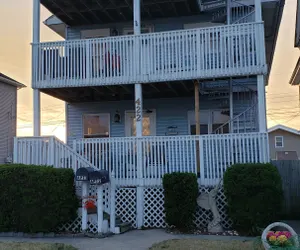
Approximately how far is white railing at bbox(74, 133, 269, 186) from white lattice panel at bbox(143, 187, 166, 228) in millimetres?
271

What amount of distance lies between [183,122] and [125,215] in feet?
14.1

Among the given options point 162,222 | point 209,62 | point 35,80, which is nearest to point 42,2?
point 35,80

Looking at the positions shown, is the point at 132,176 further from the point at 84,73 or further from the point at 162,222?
the point at 84,73

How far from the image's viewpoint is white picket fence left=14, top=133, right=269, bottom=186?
34.4 ft

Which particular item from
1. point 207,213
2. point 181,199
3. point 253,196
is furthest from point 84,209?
point 253,196

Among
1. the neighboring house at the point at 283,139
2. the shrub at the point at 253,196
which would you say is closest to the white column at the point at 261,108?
the shrub at the point at 253,196

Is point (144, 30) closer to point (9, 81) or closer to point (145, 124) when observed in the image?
point (145, 124)

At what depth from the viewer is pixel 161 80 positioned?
11125 millimetres

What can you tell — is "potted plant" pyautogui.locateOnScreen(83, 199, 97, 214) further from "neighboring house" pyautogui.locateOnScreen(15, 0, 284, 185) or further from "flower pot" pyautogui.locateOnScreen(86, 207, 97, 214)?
"neighboring house" pyautogui.locateOnScreen(15, 0, 284, 185)

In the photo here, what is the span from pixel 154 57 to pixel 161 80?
2.34 ft

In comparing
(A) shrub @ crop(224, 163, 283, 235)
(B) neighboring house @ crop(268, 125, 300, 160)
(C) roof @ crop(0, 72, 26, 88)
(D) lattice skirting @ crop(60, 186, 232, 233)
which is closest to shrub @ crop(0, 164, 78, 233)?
(D) lattice skirting @ crop(60, 186, 232, 233)

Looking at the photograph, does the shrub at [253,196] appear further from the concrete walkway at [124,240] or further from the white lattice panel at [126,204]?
the white lattice panel at [126,204]

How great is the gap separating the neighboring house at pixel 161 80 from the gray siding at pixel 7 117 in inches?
377

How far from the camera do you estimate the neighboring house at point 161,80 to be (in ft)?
34.9
